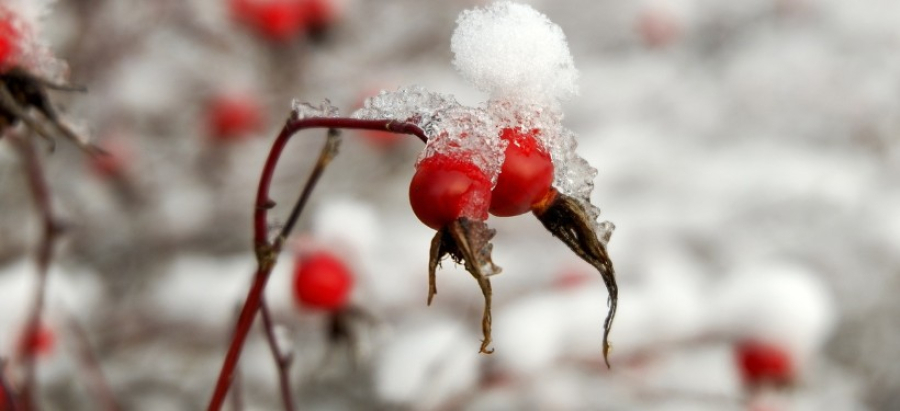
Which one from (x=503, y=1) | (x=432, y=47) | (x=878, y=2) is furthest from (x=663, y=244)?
(x=503, y=1)

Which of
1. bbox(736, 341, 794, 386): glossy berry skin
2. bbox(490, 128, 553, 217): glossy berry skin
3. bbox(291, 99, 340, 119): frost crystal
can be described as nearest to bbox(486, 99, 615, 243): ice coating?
bbox(490, 128, 553, 217): glossy berry skin

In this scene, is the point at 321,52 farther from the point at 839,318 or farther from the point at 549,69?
the point at 549,69

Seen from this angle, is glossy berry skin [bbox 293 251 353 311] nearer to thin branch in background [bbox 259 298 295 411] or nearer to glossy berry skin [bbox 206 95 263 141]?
thin branch in background [bbox 259 298 295 411]

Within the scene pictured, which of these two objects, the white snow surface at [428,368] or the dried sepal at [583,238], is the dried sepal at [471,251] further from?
the white snow surface at [428,368]

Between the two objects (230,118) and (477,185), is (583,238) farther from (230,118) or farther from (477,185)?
(230,118)

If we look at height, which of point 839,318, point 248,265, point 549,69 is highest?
point 839,318

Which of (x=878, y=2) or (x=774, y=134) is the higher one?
(x=878, y=2)
